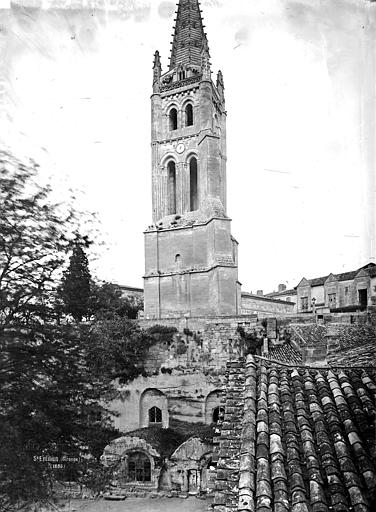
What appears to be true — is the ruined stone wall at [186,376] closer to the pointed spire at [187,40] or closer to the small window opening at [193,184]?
the small window opening at [193,184]

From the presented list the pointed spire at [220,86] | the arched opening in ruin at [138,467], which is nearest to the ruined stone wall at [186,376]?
the arched opening in ruin at [138,467]

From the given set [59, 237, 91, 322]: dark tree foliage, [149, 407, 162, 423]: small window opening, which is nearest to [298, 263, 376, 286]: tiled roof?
[149, 407, 162, 423]: small window opening

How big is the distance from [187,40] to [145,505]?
26732mm

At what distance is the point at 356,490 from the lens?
3.16 metres

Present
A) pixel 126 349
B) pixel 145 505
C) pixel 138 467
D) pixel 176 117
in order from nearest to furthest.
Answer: pixel 145 505, pixel 138 467, pixel 126 349, pixel 176 117

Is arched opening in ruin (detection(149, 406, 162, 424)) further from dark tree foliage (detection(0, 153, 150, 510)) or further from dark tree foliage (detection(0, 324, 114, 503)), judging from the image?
dark tree foliage (detection(0, 153, 150, 510))

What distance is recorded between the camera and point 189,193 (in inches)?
1075

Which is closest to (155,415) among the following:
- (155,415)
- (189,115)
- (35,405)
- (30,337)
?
(155,415)

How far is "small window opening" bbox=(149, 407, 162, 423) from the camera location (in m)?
17.9

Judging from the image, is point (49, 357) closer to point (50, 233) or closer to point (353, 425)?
point (50, 233)

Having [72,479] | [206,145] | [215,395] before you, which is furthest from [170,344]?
[206,145]

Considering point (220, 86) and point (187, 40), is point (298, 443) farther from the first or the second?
point (187, 40)

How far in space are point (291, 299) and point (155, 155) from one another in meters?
21.0

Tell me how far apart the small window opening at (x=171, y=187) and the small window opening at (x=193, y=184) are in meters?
1.13
